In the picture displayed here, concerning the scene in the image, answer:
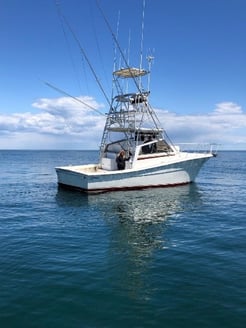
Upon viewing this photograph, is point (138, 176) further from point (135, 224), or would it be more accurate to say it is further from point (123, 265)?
point (123, 265)

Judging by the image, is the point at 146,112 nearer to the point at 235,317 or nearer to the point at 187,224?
the point at 187,224

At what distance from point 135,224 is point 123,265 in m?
5.81

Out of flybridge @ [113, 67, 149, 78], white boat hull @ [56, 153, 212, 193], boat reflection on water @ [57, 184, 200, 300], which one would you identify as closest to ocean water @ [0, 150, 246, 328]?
boat reflection on water @ [57, 184, 200, 300]

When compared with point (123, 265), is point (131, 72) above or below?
above

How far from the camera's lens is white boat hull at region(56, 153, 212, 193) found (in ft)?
86.0

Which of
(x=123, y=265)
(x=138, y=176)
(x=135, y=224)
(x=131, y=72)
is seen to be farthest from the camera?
(x=131, y=72)

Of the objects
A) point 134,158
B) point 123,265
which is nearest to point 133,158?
point 134,158

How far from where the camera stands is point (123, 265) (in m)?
11.7

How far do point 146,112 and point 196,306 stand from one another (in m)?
22.1

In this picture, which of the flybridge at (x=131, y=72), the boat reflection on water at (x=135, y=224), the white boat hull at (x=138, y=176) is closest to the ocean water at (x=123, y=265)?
the boat reflection on water at (x=135, y=224)

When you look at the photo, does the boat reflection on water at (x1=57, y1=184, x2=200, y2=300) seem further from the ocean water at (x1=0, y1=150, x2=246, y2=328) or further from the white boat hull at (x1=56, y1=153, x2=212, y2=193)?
the white boat hull at (x1=56, y1=153, x2=212, y2=193)

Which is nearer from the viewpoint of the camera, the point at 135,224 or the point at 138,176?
the point at 135,224

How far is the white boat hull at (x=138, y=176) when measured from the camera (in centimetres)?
2620

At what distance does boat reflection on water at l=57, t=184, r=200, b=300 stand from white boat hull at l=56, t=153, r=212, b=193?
0.71 meters
